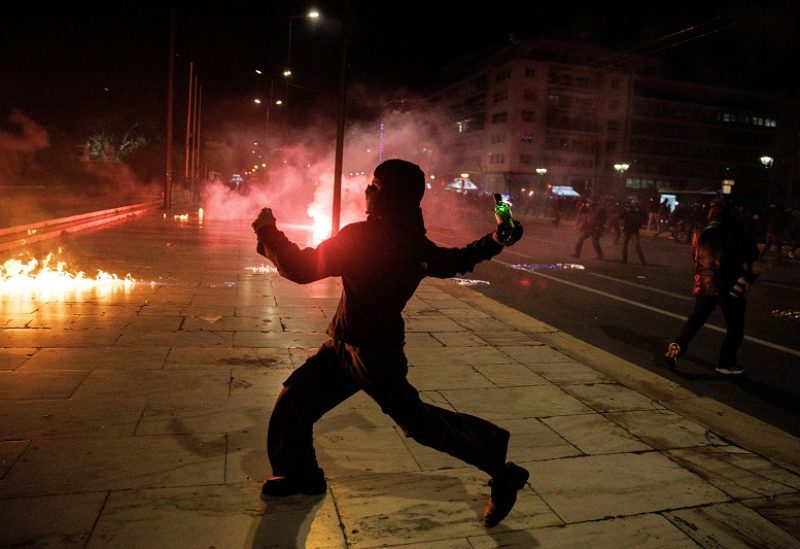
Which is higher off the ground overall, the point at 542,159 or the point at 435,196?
the point at 542,159

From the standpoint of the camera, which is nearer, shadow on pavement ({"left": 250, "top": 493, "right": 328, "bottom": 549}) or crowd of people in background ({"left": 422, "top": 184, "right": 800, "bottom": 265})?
shadow on pavement ({"left": 250, "top": 493, "right": 328, "bottom": 549})

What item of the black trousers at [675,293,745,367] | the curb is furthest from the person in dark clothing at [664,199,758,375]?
the curb

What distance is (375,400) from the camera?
2.64 metres

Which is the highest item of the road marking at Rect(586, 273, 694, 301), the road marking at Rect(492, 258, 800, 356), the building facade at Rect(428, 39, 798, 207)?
the building facade at Rect(428, 39, 798, 207)

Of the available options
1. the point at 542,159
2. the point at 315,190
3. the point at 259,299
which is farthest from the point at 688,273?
the point at 542,159

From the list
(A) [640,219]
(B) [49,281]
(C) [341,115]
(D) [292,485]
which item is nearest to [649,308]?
(C) [341,115]

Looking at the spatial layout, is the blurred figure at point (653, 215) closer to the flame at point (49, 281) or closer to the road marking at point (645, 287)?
the road marking at point (645, 287)

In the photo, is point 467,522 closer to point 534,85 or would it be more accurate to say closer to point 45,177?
point 45,177

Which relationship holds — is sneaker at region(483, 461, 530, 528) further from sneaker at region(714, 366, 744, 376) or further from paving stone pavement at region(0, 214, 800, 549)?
sneaker at region(714, 366, 744, 376)

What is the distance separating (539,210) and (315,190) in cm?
1938

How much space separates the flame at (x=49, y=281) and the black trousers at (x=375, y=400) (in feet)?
18.5

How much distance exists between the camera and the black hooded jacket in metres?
2.45

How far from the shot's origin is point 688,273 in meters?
13.5

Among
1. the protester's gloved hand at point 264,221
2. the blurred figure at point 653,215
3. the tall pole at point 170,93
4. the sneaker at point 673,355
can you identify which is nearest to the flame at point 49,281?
the protester's gloved hand at point 264,221
